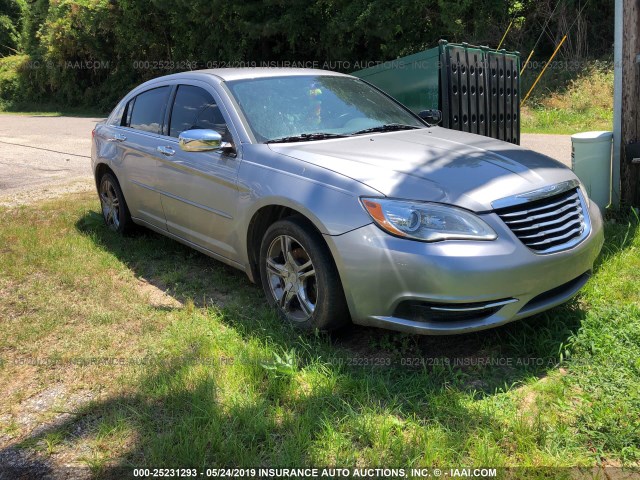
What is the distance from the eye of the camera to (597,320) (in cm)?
376

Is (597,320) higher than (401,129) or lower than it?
lower

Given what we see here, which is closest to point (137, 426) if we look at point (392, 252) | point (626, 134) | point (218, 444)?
point (218, 444)

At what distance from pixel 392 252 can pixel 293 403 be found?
91 cm

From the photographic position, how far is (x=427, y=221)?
3.27 meters

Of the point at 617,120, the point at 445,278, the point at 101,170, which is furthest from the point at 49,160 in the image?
the point at 445,278

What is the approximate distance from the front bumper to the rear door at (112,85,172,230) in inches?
96.5

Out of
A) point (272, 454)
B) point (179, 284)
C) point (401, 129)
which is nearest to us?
point (272, 454)

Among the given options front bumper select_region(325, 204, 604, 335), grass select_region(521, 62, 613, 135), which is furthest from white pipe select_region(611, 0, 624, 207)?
grass select_region(521, 62, 613, 135)

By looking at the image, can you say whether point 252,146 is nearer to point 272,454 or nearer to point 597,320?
point 272,454

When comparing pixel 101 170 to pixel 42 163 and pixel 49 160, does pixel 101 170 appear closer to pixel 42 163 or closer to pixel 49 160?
pixel 42 163

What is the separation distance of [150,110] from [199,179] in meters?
1.36

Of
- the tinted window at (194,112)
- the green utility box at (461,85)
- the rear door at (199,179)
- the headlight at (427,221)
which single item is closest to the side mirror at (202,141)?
the rear door at (199,179)

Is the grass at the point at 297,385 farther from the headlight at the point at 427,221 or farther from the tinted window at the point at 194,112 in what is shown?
the tinted window at the point at 194,112

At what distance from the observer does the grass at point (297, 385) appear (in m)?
2.74
